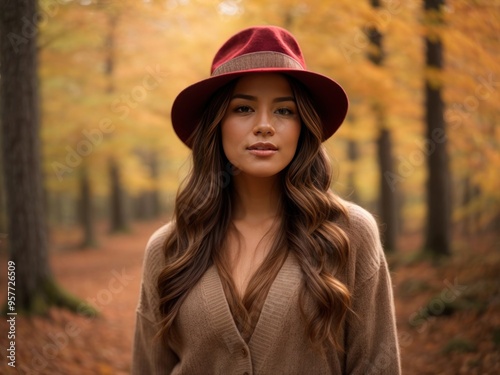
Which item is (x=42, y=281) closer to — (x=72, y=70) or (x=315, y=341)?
(x=315, y=341)

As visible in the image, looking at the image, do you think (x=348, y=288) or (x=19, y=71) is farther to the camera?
(x=19, y=71)

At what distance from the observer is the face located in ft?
6.77

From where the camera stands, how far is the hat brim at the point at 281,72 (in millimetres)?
2084

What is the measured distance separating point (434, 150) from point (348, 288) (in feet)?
23.1

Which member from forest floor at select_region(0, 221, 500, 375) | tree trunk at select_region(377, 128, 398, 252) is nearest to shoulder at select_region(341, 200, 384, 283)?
forest floor at select_region(0, 221, 500, 375)

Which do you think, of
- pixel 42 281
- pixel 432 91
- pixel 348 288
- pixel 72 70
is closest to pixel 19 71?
pixel 42 281

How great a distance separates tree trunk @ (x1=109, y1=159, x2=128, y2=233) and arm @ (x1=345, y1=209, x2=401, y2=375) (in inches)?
596

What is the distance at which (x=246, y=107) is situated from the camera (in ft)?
6.95

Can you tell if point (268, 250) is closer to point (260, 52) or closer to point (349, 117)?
point (260, 52)

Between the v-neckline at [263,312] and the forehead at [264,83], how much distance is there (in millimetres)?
849

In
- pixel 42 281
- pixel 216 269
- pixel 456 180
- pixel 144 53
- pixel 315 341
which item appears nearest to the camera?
pixel 315 341

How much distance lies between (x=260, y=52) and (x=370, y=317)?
1.40 metres

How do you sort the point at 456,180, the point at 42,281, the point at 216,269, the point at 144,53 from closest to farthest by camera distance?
the point at 216,269, the point at 42,281, the point at 144,53, the point at 456,180

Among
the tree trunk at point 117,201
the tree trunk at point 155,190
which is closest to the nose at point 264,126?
the tree trunk at point 117,201
